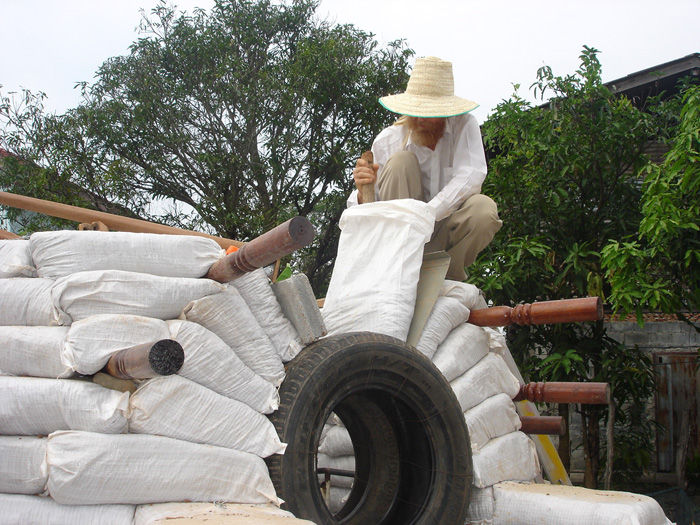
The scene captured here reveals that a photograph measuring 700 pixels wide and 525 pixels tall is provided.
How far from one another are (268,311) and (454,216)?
137 centimetres

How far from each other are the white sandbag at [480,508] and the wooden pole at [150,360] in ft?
3.95

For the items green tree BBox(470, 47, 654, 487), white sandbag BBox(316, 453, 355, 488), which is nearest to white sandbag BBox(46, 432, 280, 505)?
white sandbag BBox(316, 453, 355, 488)

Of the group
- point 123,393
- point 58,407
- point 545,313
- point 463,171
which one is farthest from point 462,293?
point 58,407

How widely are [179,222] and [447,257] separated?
21.8 ft

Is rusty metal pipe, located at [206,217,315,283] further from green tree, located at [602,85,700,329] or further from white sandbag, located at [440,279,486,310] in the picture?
green tree, located at [602,85,700,329]

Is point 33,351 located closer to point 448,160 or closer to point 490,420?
point 490,420

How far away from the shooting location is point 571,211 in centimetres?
621

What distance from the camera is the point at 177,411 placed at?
1.73 m

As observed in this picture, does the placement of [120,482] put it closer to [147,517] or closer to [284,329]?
[147,517]

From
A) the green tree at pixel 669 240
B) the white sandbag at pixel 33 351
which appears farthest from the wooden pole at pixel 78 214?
the green tree at pixel 669 240

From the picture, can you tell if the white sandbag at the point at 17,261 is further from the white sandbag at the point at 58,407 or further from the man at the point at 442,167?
the man at the point at 442,167

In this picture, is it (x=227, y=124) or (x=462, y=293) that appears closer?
(x=462, y=293)

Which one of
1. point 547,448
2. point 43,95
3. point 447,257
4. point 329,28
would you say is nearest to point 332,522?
point 447,257

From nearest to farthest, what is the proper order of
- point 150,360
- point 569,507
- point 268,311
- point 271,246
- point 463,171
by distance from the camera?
1. point 150,360
2. point 271,246
3. point 268,311
4. point 569,507
5. point 463,171
